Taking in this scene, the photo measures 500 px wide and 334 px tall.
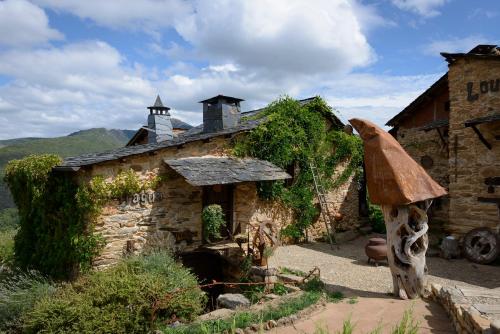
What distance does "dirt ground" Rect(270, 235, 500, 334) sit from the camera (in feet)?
18.5

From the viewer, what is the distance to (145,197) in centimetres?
955

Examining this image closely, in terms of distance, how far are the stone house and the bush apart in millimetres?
1845

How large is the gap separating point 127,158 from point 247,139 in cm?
417

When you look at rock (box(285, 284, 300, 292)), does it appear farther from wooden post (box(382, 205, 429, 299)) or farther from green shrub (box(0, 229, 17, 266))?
green shrub (box(0, 229, 17, 266))

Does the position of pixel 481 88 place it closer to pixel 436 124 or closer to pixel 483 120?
pixel 483 120

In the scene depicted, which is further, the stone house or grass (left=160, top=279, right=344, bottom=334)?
the stone house

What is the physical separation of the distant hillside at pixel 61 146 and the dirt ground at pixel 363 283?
181 feet

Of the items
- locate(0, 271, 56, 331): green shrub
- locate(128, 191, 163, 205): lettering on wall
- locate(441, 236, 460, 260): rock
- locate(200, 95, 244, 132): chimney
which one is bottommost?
locate(0, 271, 56, 331): green shrub

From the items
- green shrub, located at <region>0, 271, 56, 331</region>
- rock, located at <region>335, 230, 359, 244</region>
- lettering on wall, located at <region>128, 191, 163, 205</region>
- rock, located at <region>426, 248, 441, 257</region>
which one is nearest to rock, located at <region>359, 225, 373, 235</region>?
rock, located at <region>335, 230, 359, 244</region>

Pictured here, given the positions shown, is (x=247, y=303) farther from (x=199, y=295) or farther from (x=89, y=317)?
(x=89, y=317)

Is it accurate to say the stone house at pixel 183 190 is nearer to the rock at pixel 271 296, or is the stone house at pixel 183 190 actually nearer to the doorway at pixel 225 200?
the doorway at pixel 225 200

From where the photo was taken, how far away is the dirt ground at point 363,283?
5.64 meters

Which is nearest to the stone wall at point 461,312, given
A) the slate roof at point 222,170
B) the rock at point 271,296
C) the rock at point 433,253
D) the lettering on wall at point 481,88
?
the rock at point 271,296

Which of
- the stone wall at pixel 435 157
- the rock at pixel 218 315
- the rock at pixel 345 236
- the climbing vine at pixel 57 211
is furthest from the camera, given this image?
the rock at pixel 345 236
